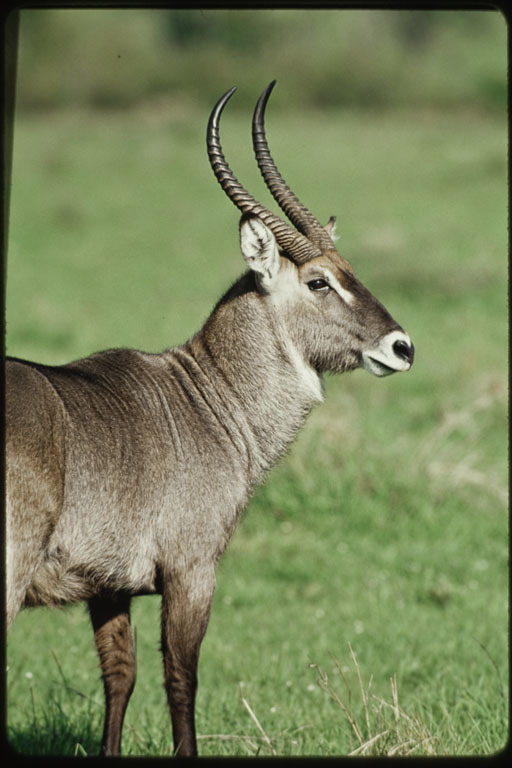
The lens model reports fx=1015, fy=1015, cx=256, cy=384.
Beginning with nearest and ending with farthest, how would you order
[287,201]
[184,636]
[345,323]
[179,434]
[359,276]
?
[184,636] → [179,434] → [345,323] → [287,201] → [359,276]

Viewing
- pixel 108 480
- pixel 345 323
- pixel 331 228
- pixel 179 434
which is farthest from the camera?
pixel 331 228

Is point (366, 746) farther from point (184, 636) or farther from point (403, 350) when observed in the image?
point (403, 350)

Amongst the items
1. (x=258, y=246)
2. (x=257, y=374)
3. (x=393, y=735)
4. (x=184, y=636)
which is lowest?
(x=393, y=735)

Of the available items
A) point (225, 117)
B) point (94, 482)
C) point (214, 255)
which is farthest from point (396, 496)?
point (225, 117)

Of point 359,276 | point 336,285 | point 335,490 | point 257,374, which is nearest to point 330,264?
point 336,285

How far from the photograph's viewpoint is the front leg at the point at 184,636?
3697 mm

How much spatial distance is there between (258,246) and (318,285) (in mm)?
302

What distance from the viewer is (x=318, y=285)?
4.11m

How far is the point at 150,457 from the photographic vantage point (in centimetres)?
376

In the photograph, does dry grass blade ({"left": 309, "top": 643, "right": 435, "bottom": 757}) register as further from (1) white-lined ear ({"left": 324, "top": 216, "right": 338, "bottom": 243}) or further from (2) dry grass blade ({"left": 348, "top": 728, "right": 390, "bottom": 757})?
(1) white-lined ear ({"left": 324, "top": 216, "right": 338, "bottom": 243})

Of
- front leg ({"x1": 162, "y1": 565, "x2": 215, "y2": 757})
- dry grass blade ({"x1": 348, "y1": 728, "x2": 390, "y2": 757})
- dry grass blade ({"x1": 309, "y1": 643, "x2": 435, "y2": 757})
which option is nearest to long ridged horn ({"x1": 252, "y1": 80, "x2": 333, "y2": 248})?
front leg ({"x1": 162, "y1": 565, "x2": 215, "y2": 757})

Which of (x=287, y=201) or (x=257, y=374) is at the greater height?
Result: (x=287, y=201)

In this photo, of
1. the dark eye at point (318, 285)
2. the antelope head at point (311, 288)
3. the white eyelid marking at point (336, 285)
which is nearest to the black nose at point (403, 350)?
the antelope head at point (311, 288)

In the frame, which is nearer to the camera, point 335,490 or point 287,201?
point 287,201
